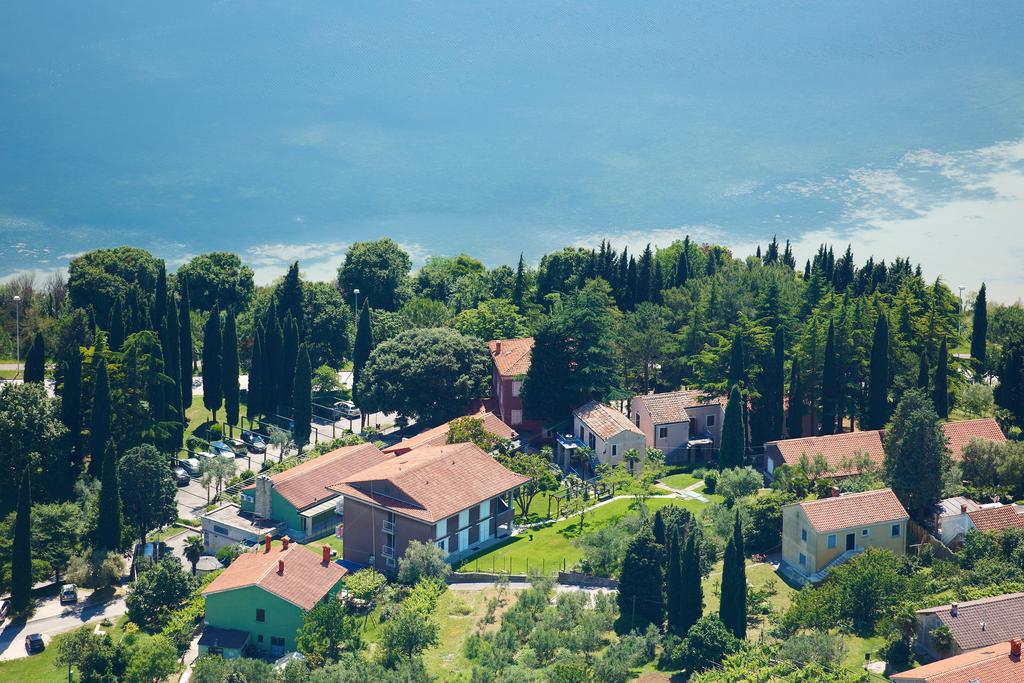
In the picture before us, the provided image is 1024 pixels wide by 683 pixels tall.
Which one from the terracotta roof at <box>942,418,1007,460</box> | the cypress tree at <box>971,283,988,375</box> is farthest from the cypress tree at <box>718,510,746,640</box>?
the cypress tree at <box>971,283,988,375</box>

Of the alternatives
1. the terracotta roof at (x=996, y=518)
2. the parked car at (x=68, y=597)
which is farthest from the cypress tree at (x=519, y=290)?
the terracotta roof at (x=996, y=518)

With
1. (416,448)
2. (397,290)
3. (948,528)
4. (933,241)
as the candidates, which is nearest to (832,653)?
(948,528)

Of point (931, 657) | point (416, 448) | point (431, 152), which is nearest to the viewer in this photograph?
point (931, 657)

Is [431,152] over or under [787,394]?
over

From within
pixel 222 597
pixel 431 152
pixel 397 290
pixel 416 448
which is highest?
pixel 431 152

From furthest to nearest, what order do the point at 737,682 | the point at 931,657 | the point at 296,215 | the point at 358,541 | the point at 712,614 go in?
1. the point at 296,215
2. the point at 358,541
3. the point at 712,614
4. the point at 931,657
5. the point at 737,682

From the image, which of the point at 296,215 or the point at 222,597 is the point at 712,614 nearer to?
the point at 222,597

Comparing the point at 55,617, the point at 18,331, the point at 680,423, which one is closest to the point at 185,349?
the point at 18,331

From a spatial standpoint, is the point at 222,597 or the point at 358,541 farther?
the point at 358,541
